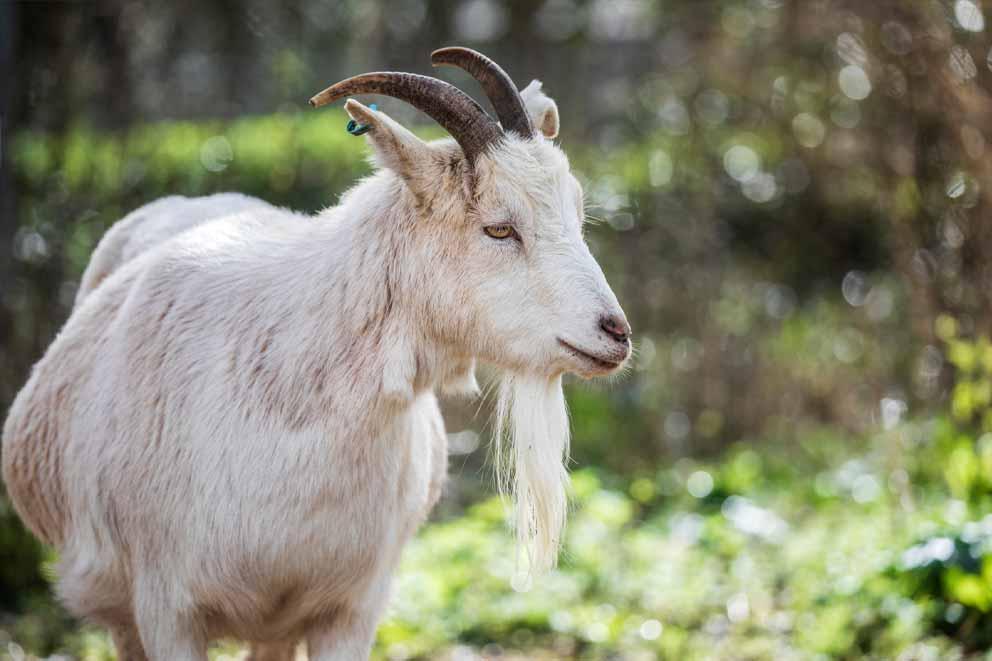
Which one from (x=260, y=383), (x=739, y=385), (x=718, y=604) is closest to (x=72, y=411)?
(x=260, y=383)

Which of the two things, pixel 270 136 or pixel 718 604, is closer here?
pixel 718 604

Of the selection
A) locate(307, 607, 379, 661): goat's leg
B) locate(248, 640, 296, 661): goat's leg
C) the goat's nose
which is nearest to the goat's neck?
the goat's nose

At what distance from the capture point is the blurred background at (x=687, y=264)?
5352mm

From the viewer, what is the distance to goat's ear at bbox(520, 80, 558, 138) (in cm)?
368

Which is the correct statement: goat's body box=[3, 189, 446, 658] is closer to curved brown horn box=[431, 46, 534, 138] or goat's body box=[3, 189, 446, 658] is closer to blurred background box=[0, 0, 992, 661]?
curved brown horn box=[431, 46, 534, 138]

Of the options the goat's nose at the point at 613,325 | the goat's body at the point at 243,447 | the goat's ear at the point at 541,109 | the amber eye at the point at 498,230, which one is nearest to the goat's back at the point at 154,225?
the goat's body at the point at 243,447

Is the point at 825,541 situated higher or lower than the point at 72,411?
lower

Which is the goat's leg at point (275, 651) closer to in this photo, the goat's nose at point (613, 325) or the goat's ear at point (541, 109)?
the goat's nose at point (613, 325)

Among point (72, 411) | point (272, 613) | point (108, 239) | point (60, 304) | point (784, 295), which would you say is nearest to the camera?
point (272, 613)

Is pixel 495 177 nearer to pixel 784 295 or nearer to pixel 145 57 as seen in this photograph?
pixel 145 57

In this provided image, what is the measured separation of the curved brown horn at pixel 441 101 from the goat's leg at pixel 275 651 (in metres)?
1.85

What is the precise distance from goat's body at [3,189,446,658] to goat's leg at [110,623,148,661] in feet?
0.51

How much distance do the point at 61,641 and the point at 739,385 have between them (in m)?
5.36

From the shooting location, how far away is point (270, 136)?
898 centimetres
